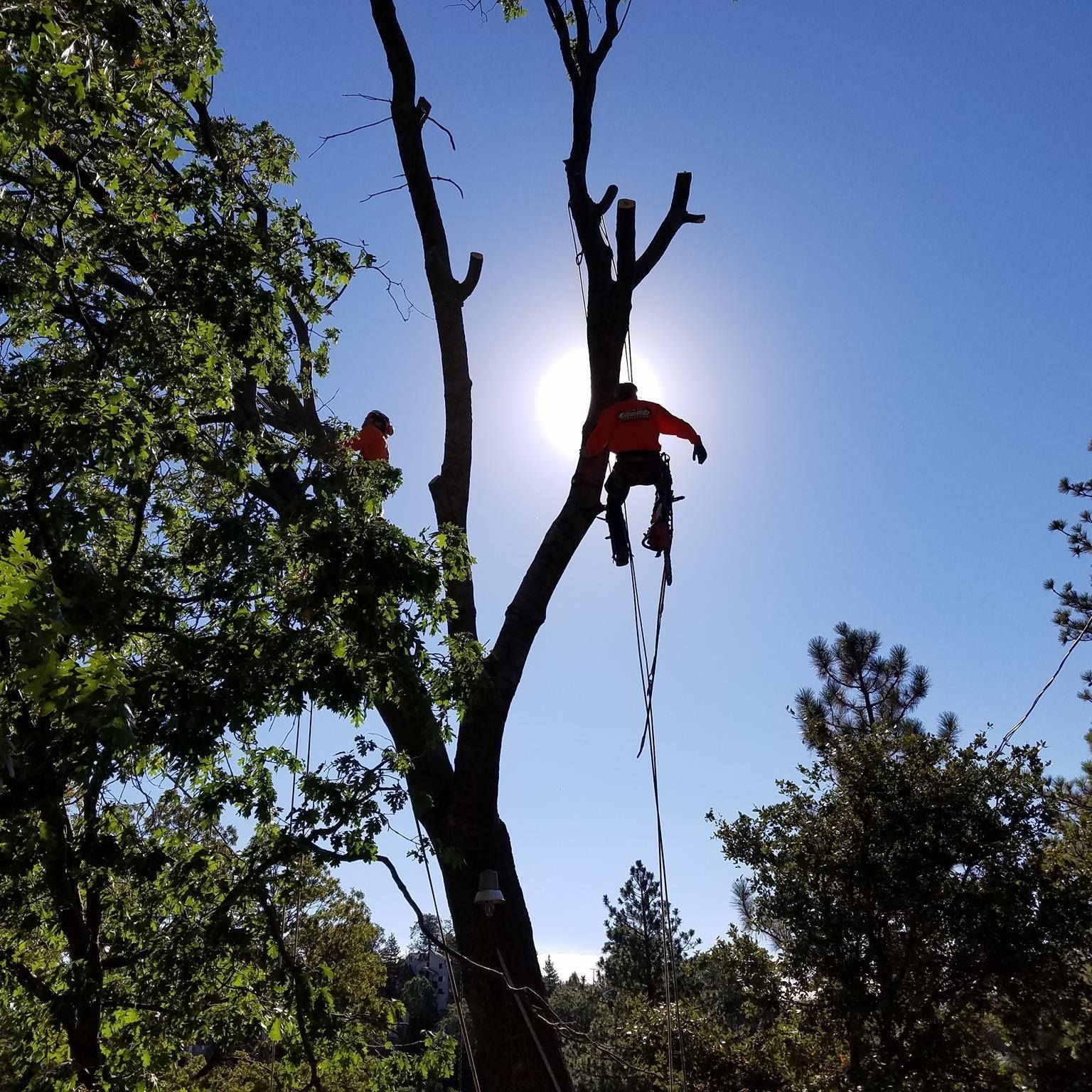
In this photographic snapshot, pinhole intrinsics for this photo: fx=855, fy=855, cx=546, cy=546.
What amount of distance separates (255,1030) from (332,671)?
110 inches

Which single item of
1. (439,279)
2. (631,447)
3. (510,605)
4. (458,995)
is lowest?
(458,995)

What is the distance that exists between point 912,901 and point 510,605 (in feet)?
21.0

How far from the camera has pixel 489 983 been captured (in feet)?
13.8

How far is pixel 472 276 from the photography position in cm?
634

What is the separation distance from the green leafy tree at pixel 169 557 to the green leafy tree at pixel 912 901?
20.1 feet

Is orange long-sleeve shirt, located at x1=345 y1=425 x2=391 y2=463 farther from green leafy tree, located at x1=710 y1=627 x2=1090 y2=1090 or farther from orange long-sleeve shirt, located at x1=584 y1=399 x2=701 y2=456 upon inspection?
green leafy tree, located at x1=710 y1=627 x2=1090 y2=1090

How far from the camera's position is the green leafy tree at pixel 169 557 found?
141 inches

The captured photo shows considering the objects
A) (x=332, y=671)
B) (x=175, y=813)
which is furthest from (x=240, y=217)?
(x=175, y=813)

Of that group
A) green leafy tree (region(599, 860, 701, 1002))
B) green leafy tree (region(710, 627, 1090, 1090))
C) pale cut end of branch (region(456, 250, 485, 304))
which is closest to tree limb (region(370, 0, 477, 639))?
pale cut end of branch (region(456, 250, 485, 304))

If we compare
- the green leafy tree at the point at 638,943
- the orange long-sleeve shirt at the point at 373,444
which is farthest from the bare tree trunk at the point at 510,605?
the green leafy tree at the point at 638,943

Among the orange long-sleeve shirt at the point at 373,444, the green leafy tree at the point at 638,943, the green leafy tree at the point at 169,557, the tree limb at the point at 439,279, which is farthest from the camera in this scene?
the green leafy tree at the point at 638,943

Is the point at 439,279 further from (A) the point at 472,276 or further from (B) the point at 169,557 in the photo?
(B) the point at 169,557

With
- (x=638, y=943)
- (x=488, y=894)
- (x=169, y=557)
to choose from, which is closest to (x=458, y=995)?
(x=488, y=894)

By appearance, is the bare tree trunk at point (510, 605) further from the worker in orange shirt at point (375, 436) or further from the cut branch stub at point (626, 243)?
the worker in orange shirt at point (375, 436)
